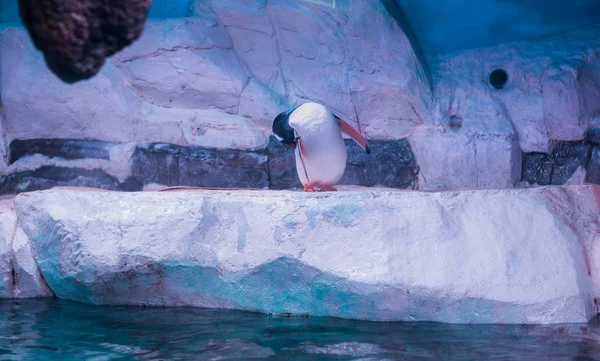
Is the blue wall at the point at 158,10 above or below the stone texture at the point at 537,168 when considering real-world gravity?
above

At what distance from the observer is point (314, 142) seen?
4.57 m

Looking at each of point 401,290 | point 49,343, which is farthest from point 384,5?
point 49,343

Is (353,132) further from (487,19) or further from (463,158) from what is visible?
(487,19)

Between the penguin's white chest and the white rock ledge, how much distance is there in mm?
912

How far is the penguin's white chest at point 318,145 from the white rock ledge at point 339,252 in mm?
912

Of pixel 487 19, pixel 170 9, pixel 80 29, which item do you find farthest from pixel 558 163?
pixel 80 29

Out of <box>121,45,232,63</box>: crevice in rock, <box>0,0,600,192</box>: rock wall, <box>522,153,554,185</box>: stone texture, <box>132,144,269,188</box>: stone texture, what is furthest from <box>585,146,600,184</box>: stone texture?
<box>121,45,232,63</box>: crevice in rock

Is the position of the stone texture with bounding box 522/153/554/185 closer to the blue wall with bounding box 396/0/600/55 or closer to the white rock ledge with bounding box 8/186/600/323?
the blue wall with bounding box 396/0/600/55

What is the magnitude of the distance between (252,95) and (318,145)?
170 cm

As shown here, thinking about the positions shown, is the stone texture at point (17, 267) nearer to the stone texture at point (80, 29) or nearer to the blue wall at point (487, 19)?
the stone texture at point (80, 29)

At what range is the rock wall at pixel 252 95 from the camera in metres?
5.86

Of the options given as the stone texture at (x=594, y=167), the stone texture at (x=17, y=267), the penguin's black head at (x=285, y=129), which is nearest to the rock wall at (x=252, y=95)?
the stone texture at (x=594, y=167)

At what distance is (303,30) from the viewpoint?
Result: 5.98 metres

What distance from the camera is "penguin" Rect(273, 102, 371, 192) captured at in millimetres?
4562
